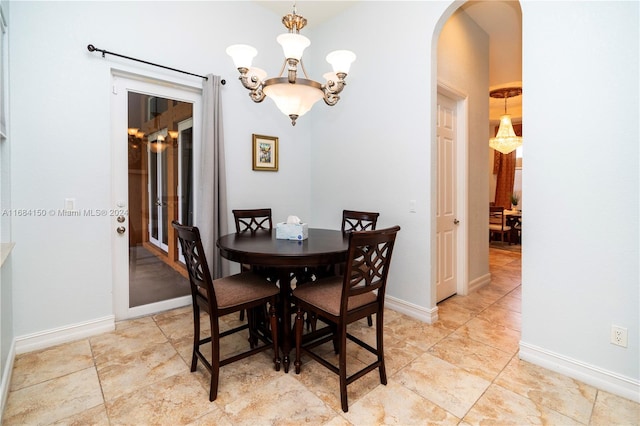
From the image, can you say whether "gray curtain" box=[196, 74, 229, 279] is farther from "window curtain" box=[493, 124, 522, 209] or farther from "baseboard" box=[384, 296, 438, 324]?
"window curtain" box=[493, 124, 522, 209]

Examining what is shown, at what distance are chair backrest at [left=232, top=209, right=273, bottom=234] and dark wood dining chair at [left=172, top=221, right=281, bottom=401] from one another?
0.98m

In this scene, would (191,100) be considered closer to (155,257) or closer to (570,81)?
(155,257)

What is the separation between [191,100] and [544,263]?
133 inches

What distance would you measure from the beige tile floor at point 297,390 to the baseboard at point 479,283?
1135 millimetres

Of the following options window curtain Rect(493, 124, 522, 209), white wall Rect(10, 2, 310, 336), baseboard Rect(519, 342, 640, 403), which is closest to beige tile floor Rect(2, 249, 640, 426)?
baseboard Rect(519, 342, 640, 403)

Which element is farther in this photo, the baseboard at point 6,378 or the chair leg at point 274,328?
the chair leg at point 274,328

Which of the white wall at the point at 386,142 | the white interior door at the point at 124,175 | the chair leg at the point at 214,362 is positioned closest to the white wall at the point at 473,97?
the white wall at the point at 386,142

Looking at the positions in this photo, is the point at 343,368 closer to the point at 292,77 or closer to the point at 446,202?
the point at 292,77

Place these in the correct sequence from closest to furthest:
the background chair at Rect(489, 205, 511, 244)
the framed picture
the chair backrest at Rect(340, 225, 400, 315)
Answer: the chair backrest at Rect(340, 225, 400, 315), the framed picture, the background chair at Rect(489, 205, 511, 244)

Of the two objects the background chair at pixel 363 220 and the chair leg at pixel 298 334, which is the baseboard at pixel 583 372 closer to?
the background chair at pixel 363 220

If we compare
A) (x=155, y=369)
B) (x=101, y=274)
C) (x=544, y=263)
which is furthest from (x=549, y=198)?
(x=101, y=274)

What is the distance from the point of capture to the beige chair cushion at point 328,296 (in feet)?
5.96

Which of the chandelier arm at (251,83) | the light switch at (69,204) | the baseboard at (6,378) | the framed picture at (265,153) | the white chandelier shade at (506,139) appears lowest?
the baseboard at (6,378)

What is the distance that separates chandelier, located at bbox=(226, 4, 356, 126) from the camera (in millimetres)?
1942
